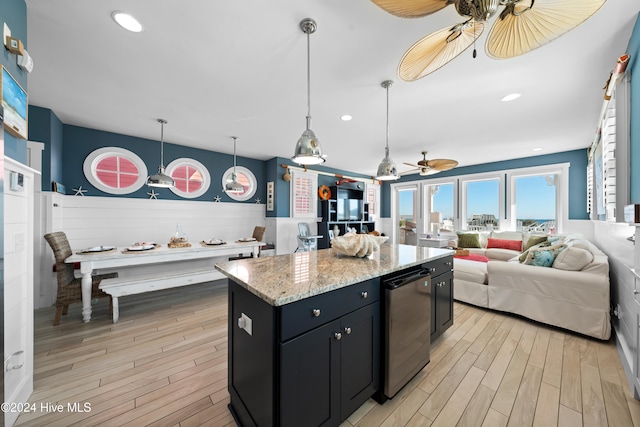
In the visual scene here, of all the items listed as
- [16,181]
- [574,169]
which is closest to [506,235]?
[574,169]

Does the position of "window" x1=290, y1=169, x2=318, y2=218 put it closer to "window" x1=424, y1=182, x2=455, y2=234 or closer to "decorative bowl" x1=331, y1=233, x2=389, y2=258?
"window" x1=424, y1=182, x2=455, y2=234

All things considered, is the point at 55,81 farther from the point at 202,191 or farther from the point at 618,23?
the point at 618,23

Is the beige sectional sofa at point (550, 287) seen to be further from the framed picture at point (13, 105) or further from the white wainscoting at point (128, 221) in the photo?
the framed picture at point (13, 105)

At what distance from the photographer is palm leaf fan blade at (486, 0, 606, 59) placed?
3.28 feet

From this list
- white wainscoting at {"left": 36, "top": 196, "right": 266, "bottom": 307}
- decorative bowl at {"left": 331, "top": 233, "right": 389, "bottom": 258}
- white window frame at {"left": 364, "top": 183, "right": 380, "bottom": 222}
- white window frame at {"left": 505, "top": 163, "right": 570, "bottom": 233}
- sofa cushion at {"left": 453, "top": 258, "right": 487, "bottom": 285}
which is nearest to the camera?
decorative bowl at {"left": 331, "top": 233, "right": 389, "bottom": 258}

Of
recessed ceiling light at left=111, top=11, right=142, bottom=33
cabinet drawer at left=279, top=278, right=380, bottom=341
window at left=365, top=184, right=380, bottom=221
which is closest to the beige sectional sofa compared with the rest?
cabinet drawer at left=279, top=278, right=380, bottom=341

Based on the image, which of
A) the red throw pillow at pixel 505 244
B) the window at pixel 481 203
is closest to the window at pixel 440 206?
the window at pixel 481 203

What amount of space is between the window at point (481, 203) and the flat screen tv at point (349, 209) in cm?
286

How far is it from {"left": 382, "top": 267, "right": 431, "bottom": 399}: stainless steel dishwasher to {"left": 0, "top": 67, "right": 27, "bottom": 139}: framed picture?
7.81 feet

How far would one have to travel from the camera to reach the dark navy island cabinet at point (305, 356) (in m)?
1.05

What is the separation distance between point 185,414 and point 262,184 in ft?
15.4

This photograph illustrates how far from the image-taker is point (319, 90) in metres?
2.54

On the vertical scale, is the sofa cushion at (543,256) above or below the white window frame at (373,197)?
below

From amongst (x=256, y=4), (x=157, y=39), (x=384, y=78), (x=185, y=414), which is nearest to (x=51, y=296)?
(x=185, y=414)
